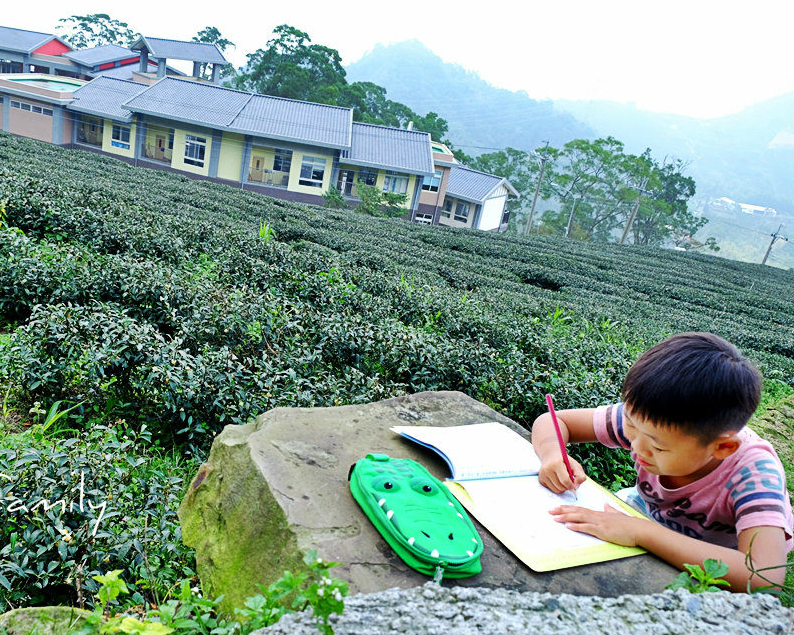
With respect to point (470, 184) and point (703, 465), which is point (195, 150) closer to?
point (470, 184)

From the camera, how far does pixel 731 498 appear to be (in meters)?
1.84

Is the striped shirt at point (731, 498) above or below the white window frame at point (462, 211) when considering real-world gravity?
above

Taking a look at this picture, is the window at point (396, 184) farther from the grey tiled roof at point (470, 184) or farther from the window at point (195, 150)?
the window at point (195, 150)

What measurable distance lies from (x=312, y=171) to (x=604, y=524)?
100.0ft

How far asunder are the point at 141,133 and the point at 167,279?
3021cm

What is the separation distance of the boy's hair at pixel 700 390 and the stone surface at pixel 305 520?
44cm

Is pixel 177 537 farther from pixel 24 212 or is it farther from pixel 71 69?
pixel 71 69

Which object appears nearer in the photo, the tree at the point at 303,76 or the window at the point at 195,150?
the window at the point at 195,150

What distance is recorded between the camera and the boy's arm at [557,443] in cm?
202

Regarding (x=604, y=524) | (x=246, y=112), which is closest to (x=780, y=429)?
(x=604, y=524)

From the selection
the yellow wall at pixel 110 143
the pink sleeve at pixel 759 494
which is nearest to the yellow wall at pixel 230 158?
the yellow wall at pixel 110 143

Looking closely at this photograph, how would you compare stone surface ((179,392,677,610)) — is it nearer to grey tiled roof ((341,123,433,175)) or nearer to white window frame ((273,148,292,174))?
grey tiled roof ((341,123,433,175))

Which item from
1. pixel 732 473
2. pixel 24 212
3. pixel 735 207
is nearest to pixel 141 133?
pixel 24 212

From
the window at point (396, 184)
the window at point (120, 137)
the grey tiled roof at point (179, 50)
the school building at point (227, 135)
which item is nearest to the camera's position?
the school building at point (227, 135)
